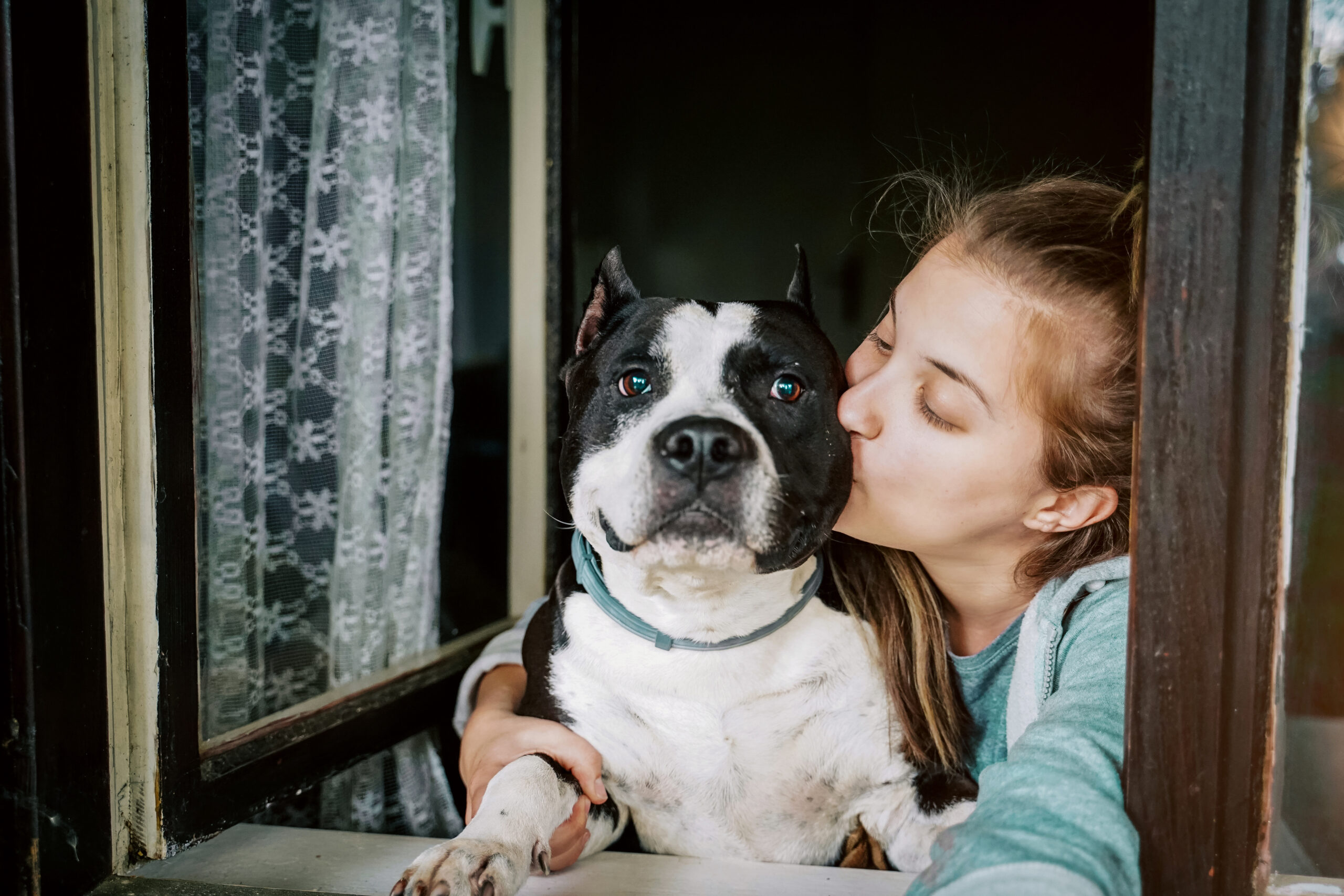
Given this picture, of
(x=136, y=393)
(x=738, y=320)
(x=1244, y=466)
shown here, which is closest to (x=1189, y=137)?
(x=1244, y=466)

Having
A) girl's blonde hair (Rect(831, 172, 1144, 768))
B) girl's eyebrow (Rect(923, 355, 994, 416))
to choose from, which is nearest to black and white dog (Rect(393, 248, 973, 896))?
girl's blonde hair (Rect(831, 172, 1144, 768))

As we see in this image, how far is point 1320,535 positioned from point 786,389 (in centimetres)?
85

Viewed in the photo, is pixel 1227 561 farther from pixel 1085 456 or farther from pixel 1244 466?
pixel 1085 456

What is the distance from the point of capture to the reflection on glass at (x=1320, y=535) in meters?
0.98

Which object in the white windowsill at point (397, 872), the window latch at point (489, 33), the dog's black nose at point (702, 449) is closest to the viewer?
the dog's black nose at point (702, 449)

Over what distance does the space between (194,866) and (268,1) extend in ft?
5.45

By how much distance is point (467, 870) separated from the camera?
1244 mm

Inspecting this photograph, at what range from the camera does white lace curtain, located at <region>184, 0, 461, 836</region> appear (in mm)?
1748

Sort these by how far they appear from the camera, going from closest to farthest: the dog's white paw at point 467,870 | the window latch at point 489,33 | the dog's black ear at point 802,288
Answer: the dog's white paw at point 467,870 < the dog's black ear at point 802,288 < the window latch at point 489,33

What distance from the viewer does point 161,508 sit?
1.45 metres

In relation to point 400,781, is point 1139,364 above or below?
above

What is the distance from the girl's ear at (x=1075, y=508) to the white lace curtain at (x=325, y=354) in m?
1.51

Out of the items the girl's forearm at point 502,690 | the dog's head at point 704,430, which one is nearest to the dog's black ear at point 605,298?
the dog's head at point 704,430

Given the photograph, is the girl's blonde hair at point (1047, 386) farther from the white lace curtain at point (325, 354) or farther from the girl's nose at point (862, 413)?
the white lace curtain at point (325, 354)
